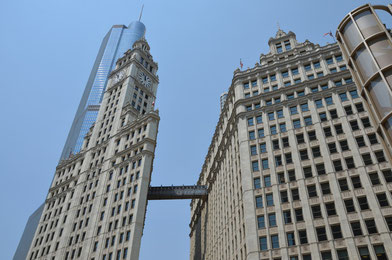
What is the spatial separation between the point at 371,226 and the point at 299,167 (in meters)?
13.0

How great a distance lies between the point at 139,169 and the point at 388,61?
68.8 meters

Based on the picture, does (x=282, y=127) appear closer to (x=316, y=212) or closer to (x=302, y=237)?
(x=316, y=212)

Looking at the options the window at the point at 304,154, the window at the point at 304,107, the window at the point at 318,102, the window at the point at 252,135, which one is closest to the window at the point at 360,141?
the window at the point at 304,154

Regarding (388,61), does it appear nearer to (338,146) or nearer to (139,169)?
(338,146)

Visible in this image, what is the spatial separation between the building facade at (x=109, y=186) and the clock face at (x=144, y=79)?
381 mm

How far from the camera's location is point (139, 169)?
76625 millimetres

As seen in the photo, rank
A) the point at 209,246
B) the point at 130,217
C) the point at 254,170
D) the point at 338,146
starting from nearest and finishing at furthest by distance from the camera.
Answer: the point at 338,146
the point at 254,170
the point at 130,217
the point at 209,246

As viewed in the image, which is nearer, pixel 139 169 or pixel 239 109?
pixel 239 109

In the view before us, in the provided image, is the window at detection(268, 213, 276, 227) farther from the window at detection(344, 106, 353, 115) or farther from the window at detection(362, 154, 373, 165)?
the window at detection(344, 106, 353, 115)

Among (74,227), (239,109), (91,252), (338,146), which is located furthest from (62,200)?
(338,146)

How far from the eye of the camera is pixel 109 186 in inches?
3157

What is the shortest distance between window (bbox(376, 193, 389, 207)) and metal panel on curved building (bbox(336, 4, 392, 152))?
35274 millimetres

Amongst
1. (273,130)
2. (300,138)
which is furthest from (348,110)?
(273,130)

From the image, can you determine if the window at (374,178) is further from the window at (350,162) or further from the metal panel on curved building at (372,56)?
the metal panel on curved building at (372,56)
